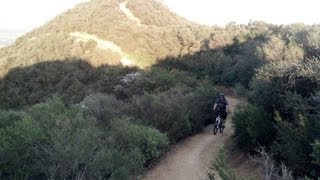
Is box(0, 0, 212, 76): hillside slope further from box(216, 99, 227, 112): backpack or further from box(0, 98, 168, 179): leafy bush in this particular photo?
box(0, 98, 168, 179): leafy bush

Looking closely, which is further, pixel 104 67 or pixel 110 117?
pixel 104 67

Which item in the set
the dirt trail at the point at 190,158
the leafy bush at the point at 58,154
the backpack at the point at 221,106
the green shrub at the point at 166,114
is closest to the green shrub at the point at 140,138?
the dirt trail at the point at 190,158

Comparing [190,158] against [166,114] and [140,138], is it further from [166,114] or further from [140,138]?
[166,114]

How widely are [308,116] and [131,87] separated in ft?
47.3

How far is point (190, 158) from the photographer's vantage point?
13.0 meters

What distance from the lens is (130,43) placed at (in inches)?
1658

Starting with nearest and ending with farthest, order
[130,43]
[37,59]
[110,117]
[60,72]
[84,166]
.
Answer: [84,166] → [110,117] → [60,72] → [37,59] → [130,43]

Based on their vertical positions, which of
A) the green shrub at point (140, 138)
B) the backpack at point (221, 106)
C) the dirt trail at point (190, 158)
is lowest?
the dirt trail at point (190, 158)

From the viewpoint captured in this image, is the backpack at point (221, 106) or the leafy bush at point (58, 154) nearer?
the leafy bush at point (58, 154)

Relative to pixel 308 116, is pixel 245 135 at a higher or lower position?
lower

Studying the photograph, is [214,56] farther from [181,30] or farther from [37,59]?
[37,59]

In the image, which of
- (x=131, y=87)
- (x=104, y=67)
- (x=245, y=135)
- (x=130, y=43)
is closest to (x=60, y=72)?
(x=104, y=67)

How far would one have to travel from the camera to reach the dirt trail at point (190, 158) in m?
11.6

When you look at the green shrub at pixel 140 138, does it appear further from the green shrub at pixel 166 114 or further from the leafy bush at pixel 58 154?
the green shrub at pixel 166 114
